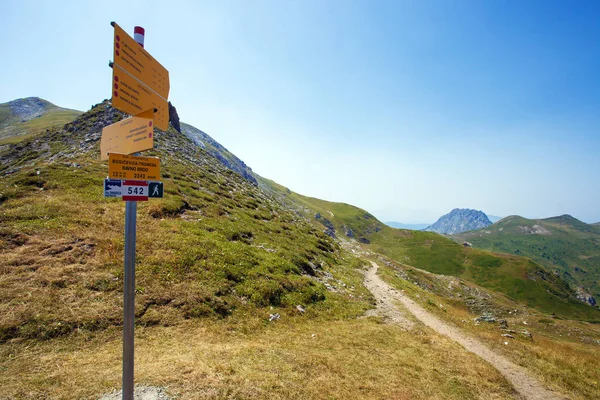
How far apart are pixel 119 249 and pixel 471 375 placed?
24.6 m

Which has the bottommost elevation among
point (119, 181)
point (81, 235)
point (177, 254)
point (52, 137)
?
point (177, 254)

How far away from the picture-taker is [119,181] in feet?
19.0

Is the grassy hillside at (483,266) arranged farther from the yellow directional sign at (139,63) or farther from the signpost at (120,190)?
the signpost at (120,190)

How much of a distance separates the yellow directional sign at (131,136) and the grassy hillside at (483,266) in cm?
11902

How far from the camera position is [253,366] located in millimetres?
11953

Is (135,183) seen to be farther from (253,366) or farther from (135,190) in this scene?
(253,366)

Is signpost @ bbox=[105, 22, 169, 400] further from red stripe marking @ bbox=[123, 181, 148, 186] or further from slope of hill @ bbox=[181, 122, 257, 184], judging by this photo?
slope of hill @ bbox=[181, 122, 257, 184]

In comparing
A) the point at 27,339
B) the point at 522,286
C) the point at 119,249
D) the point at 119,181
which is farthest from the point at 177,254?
the point at 522,286

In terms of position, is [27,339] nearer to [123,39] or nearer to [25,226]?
[25,226]

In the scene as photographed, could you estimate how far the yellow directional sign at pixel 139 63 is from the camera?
5.47 metres

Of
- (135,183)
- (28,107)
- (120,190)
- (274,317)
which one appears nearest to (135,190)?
(135,183)

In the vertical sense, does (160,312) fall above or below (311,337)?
above

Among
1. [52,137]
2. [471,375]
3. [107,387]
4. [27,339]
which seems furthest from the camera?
[52,137]

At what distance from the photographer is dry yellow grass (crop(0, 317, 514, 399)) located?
31.7 feet
